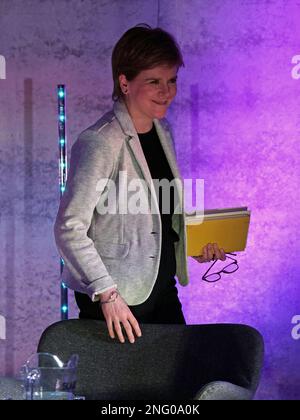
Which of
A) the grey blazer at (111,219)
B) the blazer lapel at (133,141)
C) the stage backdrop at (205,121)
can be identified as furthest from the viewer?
Answer: the stage backdrop at (205,121)

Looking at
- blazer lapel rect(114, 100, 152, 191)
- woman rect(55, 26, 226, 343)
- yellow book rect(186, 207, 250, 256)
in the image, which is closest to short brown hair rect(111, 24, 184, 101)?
woman rect(55, 26, 226, 343)

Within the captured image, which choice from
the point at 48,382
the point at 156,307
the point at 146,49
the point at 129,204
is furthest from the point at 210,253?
the point at 48,382

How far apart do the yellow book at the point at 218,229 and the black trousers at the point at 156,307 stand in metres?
0.19

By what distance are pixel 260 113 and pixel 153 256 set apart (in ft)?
5.96

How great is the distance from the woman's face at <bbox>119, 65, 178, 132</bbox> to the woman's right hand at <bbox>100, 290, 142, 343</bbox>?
66 cm

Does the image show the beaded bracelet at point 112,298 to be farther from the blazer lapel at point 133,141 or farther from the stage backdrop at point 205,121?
the stage backdrop at point 205,121

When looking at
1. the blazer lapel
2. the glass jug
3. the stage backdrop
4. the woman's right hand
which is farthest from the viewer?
the stage backdrop

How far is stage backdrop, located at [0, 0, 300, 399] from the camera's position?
15.8ft

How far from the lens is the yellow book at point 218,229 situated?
344cm

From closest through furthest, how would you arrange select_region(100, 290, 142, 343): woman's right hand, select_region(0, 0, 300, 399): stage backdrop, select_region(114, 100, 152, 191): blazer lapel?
select_region(100, 290, 142, 343): woman's right hand
select_region(114, 100, 152, 191): blazer lapel
select_region(0, 0, 300, 399): stage backdrop

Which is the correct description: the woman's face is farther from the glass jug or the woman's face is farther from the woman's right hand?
the glass jug

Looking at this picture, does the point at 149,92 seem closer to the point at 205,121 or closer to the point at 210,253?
the point at 210,253

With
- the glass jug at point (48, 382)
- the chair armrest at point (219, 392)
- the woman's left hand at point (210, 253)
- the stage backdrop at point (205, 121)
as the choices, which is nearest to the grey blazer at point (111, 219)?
the woman's left hand at point (210, 253)

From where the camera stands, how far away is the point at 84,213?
3.06 meters
